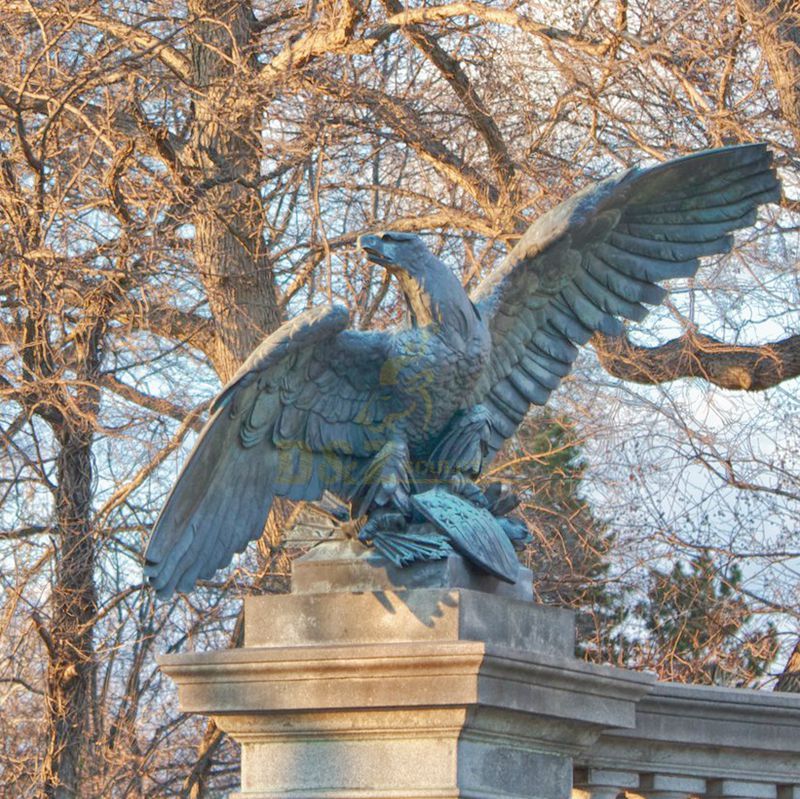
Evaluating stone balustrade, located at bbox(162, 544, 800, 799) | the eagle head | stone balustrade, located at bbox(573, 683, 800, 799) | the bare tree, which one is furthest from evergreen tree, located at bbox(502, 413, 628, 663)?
stone balustrade, located at bbox(162, 544, 800, 799)

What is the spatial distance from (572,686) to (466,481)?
78cm

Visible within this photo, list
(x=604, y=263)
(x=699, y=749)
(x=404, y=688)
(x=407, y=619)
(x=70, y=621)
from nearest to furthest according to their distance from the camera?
1. (x=404, y=688)
2. (x=407, y=619)
3. (x=699, y=749)
4. (x=604, y=263)
5. (x=70, y=621)

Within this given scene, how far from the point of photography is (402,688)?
A: 15.7 ft

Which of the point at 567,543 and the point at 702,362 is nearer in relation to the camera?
the point at 702,362

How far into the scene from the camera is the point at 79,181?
37.0 ft

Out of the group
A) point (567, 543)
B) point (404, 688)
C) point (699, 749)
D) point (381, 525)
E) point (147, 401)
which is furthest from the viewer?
point (567, 543)

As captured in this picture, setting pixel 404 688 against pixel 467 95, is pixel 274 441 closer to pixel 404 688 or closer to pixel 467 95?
pixel 404 688

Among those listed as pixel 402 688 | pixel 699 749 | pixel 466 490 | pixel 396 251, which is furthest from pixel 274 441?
pixel 699 749

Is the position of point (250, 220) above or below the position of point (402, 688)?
above

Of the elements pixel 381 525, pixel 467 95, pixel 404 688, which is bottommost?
pixel 404 688

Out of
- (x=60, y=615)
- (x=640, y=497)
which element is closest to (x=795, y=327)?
(x=640, y=497)

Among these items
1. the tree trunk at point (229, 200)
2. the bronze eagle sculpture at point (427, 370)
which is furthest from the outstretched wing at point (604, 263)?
the tree trunk at point (229, 200)

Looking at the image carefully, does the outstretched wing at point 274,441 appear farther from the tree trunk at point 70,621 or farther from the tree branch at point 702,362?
the tree branch at point 702,362

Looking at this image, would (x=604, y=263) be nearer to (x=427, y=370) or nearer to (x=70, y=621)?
(x=427, y=370)
